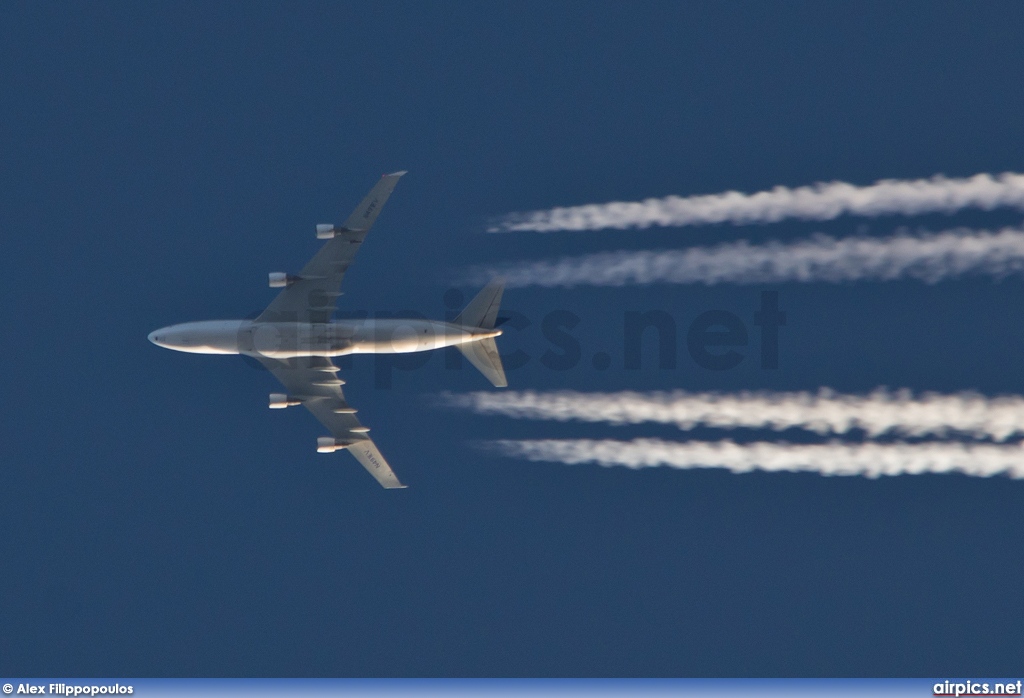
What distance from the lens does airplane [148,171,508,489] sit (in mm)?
41438

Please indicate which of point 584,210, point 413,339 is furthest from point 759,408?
point 413,339

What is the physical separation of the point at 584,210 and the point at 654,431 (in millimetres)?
9559

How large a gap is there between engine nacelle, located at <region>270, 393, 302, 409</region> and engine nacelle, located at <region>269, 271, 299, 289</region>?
466cm

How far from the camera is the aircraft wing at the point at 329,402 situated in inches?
1729

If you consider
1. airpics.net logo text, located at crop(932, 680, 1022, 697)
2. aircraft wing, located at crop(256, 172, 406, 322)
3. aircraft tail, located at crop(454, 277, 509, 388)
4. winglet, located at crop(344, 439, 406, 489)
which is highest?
aircraft wing, located at crop(256, 172, 406, 322)

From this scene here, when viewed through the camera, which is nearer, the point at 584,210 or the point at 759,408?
the point at 759,408

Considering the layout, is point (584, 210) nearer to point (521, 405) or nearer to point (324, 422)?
point (521, 405)

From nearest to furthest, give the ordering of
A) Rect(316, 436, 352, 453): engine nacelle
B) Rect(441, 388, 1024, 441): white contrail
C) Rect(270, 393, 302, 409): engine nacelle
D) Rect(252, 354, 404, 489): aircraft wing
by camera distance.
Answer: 1. Rect(441, 388, 1024, 441): white contrail
2. Rect(270, 393, 302, 409): engine nacelle
3. Rect(316, 436, 352, 453): engine nacelle
4. Rect(252, 354, 404, 489): aircraft wing

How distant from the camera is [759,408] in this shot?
128ft

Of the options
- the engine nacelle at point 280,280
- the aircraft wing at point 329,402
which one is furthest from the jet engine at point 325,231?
the aircraft wing at point 329,402

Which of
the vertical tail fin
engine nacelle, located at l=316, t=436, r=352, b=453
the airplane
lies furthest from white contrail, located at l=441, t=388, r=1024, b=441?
engine nacelle, located at l=316, t=436, r=352, b=453

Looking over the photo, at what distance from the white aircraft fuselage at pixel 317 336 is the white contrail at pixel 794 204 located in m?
5.36

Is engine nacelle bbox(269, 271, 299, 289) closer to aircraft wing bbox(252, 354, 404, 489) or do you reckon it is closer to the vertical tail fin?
aircraft wing bbox(252, 354, 404, 489)

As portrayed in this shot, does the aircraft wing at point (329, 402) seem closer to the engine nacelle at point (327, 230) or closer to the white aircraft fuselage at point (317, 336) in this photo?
the white aircraft fuselage at point (317, 336)
